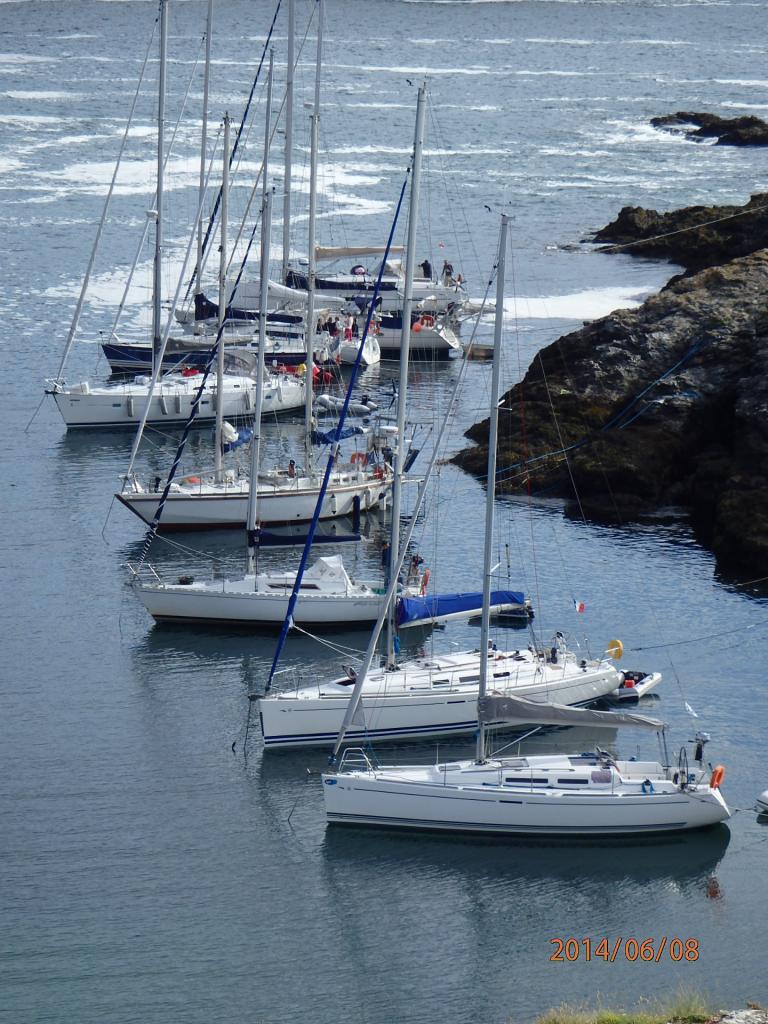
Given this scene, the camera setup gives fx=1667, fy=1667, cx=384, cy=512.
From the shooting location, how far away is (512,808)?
37.7 meters

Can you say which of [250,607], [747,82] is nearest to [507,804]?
[250,607]

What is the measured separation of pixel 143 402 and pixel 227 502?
13995 mm

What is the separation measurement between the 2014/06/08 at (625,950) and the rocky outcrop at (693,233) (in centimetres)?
5615

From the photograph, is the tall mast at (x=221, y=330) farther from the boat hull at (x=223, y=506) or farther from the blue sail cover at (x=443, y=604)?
the blue sail cover at (x=443, y=604)

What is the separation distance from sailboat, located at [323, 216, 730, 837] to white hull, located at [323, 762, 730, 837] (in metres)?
0.02

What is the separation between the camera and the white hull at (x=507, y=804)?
3753cm

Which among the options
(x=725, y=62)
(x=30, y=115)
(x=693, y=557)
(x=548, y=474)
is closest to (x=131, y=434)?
(x=548, y=474)

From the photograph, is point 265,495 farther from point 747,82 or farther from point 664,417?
point 747,82

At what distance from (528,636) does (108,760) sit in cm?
1365

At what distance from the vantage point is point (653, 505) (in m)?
60.5

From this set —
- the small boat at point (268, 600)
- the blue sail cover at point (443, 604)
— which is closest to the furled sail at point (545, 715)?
the blue sail cover at point (443, 604)

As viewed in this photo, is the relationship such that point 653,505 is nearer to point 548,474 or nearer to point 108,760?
point 548,474

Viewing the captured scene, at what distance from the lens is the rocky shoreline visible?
192 feet

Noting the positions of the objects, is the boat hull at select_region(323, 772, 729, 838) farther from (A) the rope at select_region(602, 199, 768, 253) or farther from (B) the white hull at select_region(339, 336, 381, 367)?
(A) the rope at select_region(602, 199, 768, 253)
